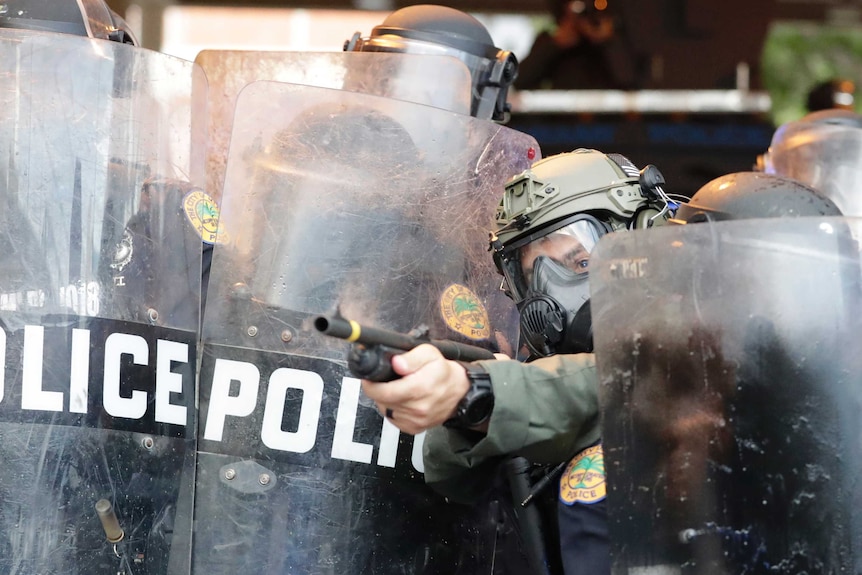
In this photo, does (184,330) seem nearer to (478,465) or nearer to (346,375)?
(346,375)

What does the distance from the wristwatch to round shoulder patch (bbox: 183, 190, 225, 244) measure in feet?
2.46

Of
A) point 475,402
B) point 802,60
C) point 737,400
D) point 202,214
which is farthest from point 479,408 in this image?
point 802,60

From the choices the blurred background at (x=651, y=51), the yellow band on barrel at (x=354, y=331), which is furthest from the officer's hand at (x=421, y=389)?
the blurred background at (x=651, y=51)

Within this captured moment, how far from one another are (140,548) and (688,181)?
16.5ft

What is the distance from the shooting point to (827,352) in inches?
67.7

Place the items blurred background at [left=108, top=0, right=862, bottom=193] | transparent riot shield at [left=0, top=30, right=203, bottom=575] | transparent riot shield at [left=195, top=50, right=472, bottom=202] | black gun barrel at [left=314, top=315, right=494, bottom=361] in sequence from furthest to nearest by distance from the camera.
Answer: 1. blurred background at [left=108, top=0, right=862, bottom=193]
2. transparent riot shield at [left=195, top=50, right=472, bottom=202]
3. transparent riot shield at [left=0, top=30, right=203, bottom=575]
4. black gun barrel at [left=314, top=315, right=494, bottom=361]

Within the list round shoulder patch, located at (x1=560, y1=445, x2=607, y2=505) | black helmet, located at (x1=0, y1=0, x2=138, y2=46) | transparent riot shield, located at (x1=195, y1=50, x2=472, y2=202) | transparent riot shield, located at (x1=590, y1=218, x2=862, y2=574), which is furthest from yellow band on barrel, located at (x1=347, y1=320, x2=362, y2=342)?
black helmet, located at (x1=0, y1=0, x2=138, y2=46)

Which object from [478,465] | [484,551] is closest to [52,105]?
[478,465]

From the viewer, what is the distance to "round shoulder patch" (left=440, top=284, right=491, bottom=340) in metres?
2.53

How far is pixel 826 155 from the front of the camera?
4.02 metres

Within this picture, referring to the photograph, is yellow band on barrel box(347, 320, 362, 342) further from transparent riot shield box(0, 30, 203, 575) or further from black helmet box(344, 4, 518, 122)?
black helmet box(344, 4, 518, 122)

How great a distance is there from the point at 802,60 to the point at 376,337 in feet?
24.5

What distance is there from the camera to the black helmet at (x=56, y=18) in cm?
275

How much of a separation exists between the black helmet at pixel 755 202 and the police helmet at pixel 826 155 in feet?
5.65
